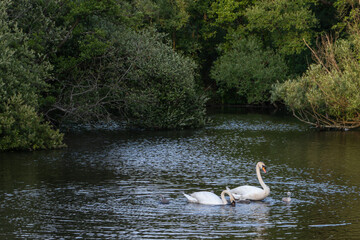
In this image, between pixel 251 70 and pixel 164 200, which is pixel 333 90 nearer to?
pixel 251 70

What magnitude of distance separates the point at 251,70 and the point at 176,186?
40974 millimetres

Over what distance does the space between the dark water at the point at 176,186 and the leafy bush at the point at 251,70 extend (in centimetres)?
2323

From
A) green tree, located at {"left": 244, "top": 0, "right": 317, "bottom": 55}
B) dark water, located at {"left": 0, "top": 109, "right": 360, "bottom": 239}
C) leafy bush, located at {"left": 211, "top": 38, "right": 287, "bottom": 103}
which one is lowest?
dark water, located at {"left": 0, "top": 109, "right": 360, "bottom": 239}

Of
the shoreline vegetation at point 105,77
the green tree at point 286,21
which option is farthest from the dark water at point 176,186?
the green tree at point 286,21

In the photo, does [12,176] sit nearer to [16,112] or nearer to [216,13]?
[16,112]

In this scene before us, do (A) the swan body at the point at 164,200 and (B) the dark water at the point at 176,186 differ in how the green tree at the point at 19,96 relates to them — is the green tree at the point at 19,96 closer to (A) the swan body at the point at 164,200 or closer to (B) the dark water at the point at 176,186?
(B) the dark water at the point at 176,186

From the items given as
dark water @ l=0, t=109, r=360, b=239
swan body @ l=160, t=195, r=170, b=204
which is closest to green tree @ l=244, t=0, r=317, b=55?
dark water @ l=0, t=109, r=360, b=239

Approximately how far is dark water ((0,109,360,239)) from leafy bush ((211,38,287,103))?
23.2 meters

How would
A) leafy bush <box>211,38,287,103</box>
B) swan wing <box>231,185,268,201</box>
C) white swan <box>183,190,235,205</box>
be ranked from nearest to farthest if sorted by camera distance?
white swan <box>183,190,235,205</box>
swan wing <box>231,185,268,201</box>
leafy bush <box>211,38,287,103</box>

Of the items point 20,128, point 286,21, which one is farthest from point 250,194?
point 286,21

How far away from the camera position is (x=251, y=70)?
60.5 meters

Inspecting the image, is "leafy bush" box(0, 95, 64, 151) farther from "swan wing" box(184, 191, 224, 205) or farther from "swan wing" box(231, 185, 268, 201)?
"swan wing" box(231, 185, 268, 201)

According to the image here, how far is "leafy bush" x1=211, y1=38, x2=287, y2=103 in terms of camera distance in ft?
196

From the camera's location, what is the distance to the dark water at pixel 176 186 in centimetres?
1518
